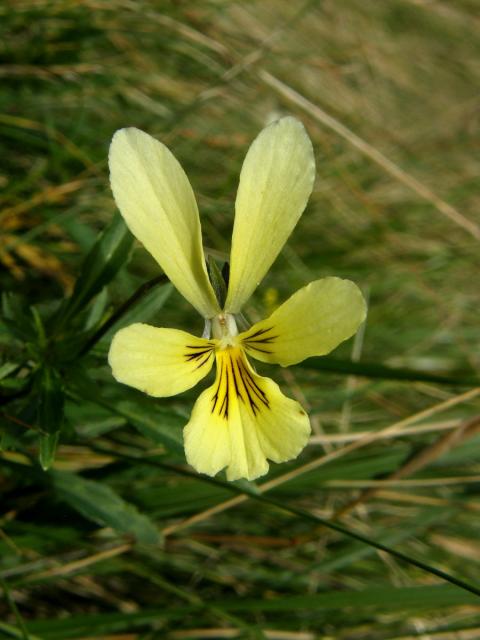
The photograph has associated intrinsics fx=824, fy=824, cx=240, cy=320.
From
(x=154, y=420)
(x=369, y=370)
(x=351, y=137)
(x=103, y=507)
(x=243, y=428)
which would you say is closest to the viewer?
(x=243, y=428)

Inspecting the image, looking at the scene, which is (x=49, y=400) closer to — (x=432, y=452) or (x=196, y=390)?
(x=196, y=390)

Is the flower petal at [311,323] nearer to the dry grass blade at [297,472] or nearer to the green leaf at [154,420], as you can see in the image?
the green leaf at [154,420]

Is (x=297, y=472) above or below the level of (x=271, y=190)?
below

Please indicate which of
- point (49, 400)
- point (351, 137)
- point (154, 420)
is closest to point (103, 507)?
point (154, 420)

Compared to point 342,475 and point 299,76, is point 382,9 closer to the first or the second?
point 299,76

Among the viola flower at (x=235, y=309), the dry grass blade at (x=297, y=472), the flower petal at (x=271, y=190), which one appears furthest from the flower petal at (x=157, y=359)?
the dry grass blade at (x=297, y=472)

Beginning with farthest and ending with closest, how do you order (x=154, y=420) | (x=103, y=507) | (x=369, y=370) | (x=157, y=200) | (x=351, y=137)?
(x=351, y=137) → (x=369, y=370) → (x=103, y=507) → (x=154, y=420) → (x=157, y=200)

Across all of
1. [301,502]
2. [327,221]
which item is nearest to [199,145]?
[327,221]
